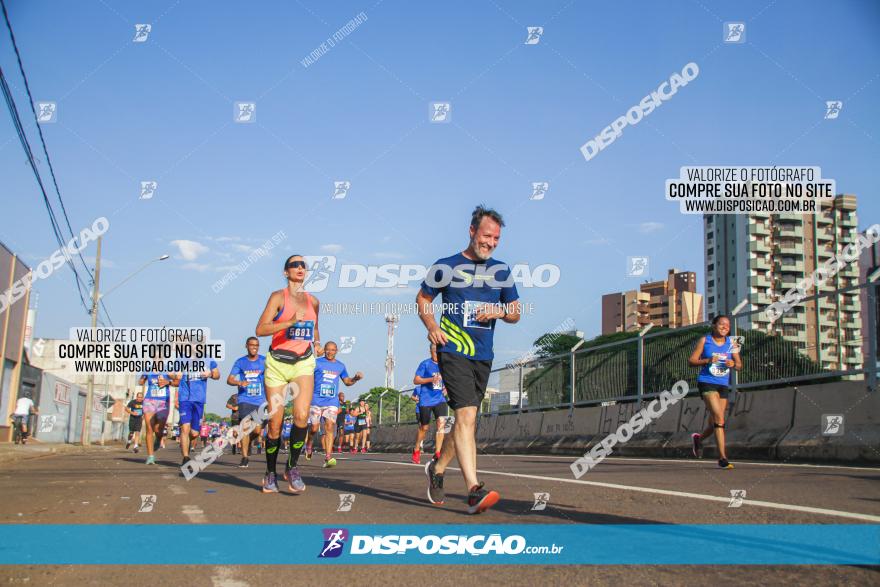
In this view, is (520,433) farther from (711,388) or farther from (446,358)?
(446,358)

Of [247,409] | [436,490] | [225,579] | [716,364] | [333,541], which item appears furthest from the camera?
[247,409]

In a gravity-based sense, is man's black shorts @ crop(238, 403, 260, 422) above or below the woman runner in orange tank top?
below

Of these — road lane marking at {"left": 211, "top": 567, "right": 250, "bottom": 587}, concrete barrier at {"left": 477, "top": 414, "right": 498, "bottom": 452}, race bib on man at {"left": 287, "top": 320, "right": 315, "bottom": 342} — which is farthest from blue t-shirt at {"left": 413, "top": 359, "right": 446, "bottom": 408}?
road lane marking at {"left": 211, "top": 567, "right": 250, "bottom": 587}

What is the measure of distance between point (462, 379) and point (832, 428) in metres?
7.33

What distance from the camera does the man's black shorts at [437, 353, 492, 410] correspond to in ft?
19.2

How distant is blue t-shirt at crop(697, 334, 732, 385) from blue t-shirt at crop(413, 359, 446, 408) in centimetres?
494

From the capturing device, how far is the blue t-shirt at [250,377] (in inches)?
542

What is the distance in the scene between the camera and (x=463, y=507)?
6020mm

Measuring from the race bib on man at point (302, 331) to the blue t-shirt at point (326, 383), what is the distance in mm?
7053

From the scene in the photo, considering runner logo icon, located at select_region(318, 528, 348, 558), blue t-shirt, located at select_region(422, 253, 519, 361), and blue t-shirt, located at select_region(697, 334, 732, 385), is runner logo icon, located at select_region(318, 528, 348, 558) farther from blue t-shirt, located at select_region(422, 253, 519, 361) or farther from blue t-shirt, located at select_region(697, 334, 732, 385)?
blue t-shirt, located at select_region(697, 334, 732, 385)

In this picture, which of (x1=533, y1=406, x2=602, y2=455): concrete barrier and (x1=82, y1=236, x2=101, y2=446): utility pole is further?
(x1=82, y1=236, x2=101, y2=446): utility pole

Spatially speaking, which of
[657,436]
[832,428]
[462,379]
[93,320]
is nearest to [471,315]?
[462,379]

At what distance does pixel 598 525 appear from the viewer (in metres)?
4.90

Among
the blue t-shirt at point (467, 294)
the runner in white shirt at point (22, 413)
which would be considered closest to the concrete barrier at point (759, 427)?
the blue t-shirt at point (467, 294)
